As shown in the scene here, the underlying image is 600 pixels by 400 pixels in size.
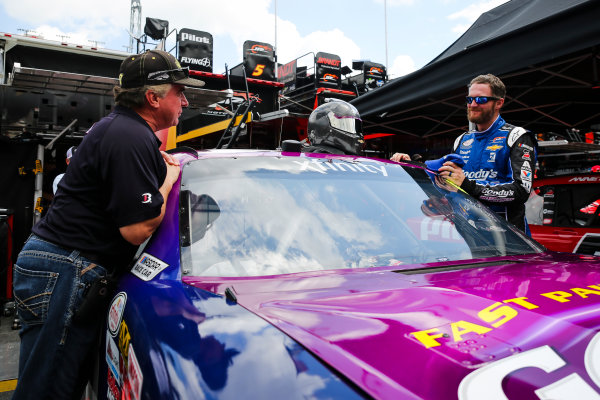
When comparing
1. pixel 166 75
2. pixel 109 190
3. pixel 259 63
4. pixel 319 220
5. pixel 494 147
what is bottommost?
pixel 319 220

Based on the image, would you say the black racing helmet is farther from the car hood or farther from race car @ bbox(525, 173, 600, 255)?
race car @ bbox(525, 173, 600, 255)

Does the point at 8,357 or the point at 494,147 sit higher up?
the point at 494,147

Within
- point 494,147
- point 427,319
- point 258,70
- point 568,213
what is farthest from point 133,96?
point 258,70

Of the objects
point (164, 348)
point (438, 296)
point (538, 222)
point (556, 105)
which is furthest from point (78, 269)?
point (556, 105)

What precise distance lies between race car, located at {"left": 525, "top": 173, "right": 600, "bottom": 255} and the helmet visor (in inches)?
137

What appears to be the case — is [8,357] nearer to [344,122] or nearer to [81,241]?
[81,241]

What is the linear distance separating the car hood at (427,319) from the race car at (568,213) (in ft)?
14.1

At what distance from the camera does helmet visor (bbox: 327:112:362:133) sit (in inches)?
117

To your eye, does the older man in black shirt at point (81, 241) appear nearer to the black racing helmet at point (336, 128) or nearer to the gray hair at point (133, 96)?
the gray hair at point (133, 96)

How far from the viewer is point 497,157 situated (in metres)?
2.83

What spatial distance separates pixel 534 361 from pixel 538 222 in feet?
18.2

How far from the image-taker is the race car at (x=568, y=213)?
514cm

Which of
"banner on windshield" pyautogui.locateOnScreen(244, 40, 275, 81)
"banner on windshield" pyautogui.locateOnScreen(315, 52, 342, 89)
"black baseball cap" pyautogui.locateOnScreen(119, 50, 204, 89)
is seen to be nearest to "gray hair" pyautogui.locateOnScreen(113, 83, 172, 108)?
"black baseball cap" pyautogui.locateOnScreen(119, 50, 204, 89)

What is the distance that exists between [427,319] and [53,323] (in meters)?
1.20
